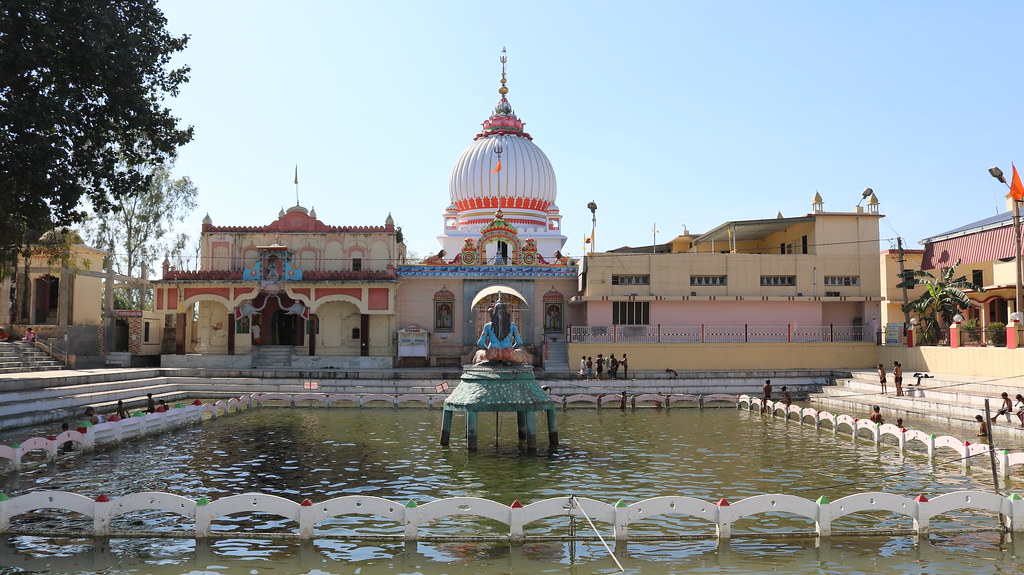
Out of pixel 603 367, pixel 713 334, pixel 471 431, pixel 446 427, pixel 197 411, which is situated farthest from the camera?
pixel 713 334

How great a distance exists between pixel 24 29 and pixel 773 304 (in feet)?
99.7

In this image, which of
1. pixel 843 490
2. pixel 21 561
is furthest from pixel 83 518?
pixel 843 490

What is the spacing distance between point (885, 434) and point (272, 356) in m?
26.4

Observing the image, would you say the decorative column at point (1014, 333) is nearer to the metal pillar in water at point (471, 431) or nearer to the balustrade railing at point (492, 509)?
the balustrade railing at point (492, 509)

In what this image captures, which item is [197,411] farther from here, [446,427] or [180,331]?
[180,331]

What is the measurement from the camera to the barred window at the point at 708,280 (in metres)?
36.4

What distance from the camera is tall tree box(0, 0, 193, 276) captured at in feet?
57.8

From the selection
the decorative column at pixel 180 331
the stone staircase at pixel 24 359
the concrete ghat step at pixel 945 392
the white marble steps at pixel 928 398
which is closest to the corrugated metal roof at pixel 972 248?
the white marble steps at pixel 928 398

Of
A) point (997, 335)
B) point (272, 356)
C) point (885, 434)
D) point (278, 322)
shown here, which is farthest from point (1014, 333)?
point (278, 322)

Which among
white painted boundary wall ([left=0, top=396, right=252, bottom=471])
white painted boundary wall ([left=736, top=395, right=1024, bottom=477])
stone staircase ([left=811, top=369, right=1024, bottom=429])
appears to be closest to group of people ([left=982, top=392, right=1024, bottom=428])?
stone staircase ([left=811, top=369, right=1024, bottom=429])

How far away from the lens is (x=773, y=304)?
36.5 metres

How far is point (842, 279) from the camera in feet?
121

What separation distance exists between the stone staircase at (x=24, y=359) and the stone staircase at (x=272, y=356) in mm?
7996

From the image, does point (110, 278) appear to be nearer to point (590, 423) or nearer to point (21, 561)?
point (590, 423)
